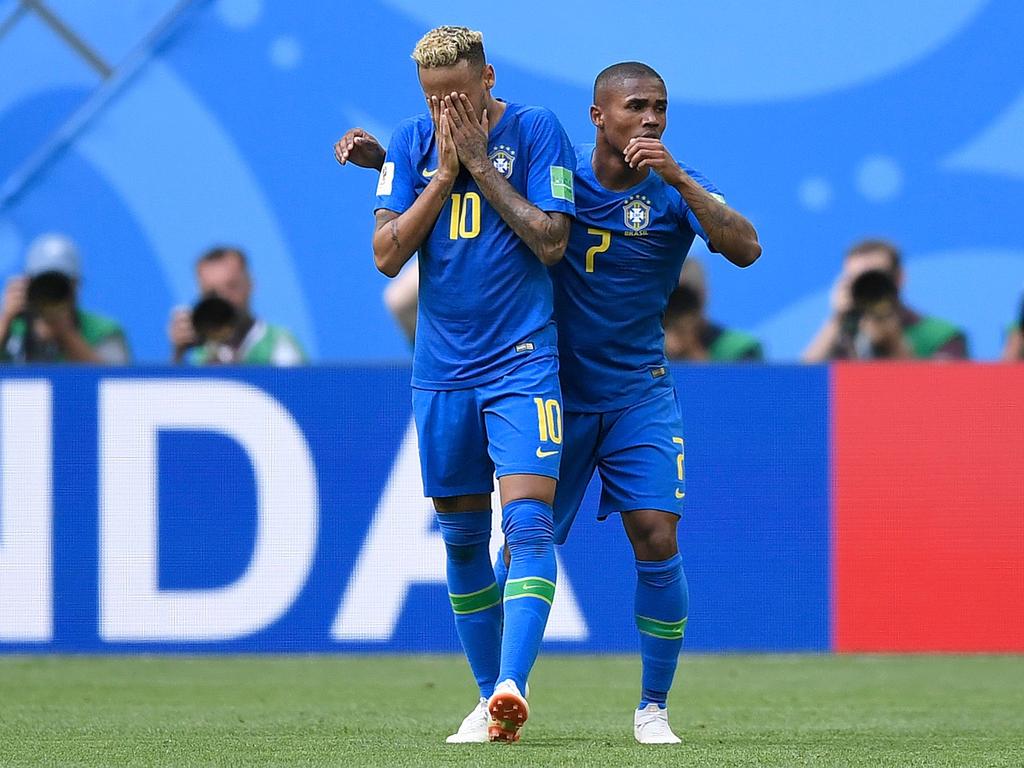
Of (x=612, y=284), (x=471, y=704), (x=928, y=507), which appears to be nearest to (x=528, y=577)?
(x=612, y=284)

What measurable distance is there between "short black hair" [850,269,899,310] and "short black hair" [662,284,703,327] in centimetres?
91

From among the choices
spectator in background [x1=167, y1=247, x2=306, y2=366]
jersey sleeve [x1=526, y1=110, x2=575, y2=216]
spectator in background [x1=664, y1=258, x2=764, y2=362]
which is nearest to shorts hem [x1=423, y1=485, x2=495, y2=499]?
jersey sleeve [x1=526, y1=110, x2=575, y2=216]

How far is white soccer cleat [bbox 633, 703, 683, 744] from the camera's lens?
540cm

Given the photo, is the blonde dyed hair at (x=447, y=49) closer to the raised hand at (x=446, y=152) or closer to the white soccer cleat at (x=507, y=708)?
the raised hand at (x=446, y=152)

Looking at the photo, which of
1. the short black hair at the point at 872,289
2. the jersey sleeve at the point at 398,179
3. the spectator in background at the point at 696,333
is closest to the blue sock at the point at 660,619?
the jersey sleeve at the point at 398,179

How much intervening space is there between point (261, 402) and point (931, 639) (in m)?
3.30

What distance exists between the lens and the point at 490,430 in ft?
17.4

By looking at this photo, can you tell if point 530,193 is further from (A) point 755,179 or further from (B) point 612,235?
(A) point 755,179

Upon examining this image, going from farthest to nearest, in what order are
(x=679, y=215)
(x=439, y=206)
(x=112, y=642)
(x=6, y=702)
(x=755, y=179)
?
1. (x=755, y=179)
2. (x=112, y=642)
3. (x=6, y=702)
4. (x=679, y=215)
5. (x=439, y=206)

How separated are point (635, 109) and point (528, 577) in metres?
1.37

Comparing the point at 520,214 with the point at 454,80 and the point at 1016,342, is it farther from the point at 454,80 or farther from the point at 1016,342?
the point at 1016,342

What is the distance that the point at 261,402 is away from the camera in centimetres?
895

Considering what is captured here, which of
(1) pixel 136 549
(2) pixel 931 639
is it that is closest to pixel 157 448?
(1) pixel 136 549

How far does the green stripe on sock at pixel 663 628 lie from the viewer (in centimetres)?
558
